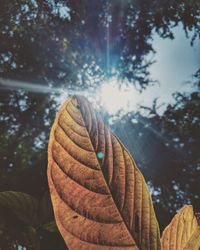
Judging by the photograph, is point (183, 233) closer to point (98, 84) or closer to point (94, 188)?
point (94, 188)

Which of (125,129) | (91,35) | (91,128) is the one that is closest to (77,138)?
(91,128)

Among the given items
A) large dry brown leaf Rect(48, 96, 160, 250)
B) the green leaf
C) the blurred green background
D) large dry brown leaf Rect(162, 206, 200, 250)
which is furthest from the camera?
the blurred green background

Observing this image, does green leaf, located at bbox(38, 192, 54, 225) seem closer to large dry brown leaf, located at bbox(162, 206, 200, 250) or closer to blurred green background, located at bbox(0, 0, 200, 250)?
large dry brown leaf, located at bbox(162, 206, 200, 250)

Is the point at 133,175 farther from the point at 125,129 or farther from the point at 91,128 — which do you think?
the point at 125,129

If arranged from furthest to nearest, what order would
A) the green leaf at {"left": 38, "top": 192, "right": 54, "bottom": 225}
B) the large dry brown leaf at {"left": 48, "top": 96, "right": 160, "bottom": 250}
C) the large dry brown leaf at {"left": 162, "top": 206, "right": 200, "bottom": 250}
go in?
the green leaf at {"left": 38, "top": 192, "right": 54, "bottom": 225}
the large dry brown leaf at {"left": 162, "top": 206, "right": 200, "bottom": 250}
the large dry brown leaf at {"left": 48, "top": 96, "right": 160, "bottom": 250}

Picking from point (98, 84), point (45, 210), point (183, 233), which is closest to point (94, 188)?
point (183, 233)

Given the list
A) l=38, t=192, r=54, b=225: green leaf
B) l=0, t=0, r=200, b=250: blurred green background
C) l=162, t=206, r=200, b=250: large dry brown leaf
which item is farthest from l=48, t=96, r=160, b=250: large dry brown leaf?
l=0, t=0, r=200, b=250: blurred green background
